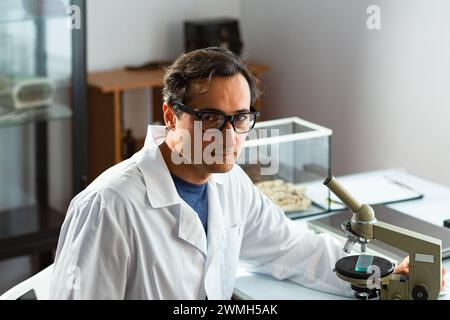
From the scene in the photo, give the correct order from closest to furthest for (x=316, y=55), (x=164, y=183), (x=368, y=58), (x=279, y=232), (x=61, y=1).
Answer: (x=164, y=183), (x=279, y=232), (x=61, y=1), (x=368, y=58), (x=316, y=55)

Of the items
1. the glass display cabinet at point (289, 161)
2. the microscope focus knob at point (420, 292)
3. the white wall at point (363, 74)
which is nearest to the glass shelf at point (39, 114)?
the white wall at point (363, 74)

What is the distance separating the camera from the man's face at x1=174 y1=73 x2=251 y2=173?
183 cm

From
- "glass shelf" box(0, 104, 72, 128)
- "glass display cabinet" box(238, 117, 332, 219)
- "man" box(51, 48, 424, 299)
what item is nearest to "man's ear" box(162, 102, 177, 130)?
"man" box(51, 48, 424, 299)

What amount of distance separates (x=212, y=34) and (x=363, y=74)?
764 mm

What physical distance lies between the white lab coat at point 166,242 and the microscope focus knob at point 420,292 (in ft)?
0.76

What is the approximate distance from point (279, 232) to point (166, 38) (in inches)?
94.6

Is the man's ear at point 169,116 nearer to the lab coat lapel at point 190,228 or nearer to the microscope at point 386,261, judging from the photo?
the lab coat lapel at point 190,228

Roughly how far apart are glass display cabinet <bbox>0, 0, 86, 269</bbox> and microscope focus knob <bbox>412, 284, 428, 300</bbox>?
7.19 ft

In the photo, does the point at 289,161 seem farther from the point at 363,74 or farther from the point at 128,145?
the point at 128,145

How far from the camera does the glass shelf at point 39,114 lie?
3.75 meters

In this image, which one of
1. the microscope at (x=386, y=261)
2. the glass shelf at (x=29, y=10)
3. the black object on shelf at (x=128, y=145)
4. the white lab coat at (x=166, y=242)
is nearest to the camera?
the white lab coat at (x=166, y=242)

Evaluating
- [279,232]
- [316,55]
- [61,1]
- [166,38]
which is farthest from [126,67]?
[279,232]

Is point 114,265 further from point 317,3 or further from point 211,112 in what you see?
point 317,3

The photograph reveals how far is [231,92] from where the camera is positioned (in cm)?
183
